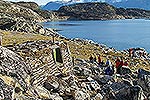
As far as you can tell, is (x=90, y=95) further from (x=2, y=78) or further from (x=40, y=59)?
(x=2, y=78)

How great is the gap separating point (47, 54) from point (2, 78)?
7.01m

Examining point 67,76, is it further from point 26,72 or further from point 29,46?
point 26,72

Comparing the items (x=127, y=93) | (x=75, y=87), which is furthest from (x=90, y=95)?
(x=127, y=93)

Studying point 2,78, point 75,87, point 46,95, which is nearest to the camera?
point 2,78

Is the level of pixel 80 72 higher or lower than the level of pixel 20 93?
lower

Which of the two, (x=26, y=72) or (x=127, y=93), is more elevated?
(x=26, y=72)

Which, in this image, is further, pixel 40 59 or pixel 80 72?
pixel 80 72

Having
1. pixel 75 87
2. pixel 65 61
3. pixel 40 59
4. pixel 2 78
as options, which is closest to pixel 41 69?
pixel 40 59

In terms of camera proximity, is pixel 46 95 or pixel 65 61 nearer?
pixel 46 95

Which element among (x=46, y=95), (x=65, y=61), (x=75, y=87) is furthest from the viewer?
(x=65, y=61)

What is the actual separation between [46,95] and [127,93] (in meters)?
4.62

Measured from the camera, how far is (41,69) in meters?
20.3

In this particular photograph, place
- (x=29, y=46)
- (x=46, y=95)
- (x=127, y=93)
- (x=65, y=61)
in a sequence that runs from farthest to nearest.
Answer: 1. (x=65, y=61)
2. (x=29, y=46)
3. (x=127, y=93)
4. (x=46, y=95)

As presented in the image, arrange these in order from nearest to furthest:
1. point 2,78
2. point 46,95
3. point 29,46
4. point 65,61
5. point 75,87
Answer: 1. point 2,78
2. point 46,95
3. point 75,87
4. point 29,46
5. point 65,61
